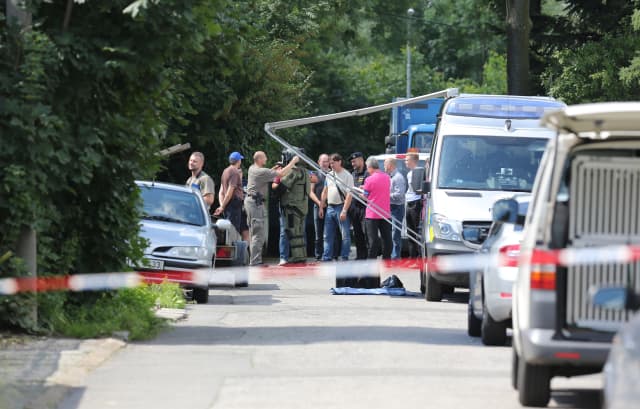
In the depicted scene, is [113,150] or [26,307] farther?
[113,150]

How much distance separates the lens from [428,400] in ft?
29.6

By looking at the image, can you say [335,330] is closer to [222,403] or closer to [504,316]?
[504,316]

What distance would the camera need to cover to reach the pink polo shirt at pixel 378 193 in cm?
2086

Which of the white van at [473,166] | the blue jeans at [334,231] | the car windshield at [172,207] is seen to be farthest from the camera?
the blue jeans at [334,231]

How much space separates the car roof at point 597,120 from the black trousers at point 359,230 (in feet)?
43.3

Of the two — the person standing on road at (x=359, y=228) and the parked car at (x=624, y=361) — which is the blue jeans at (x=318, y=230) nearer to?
the person standing on road at (x=359, y=228)

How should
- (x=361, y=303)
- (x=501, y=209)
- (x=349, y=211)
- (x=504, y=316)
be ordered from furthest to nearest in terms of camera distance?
(x=349, y=211) → (x=361, y=303) → (x=504, y=316) → (x=501, y=209)

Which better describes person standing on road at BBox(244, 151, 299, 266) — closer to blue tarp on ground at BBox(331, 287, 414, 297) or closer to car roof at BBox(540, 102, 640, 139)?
blue tarp on ground at BBox(331, 287, 414, 297)

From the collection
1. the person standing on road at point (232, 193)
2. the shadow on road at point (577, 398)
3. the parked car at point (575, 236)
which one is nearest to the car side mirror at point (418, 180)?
the person standing on road at point (232, 193)

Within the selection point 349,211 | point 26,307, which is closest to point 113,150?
point 26,307

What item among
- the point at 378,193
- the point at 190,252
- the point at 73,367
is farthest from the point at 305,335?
the point at 378,193

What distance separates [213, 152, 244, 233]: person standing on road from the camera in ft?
76.0

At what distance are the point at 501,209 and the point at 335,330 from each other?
366cm

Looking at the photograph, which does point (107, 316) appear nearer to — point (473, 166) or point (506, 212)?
point (506, 212)
